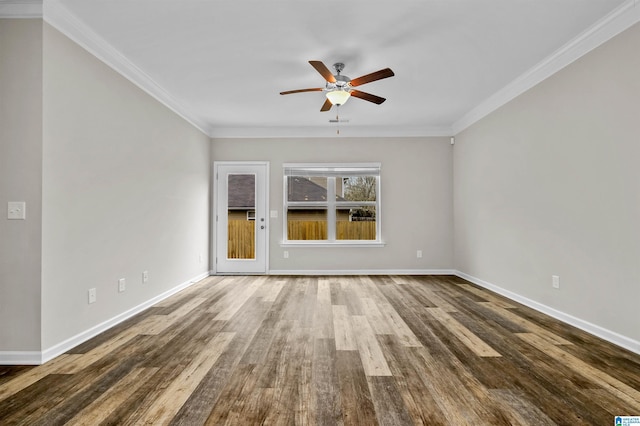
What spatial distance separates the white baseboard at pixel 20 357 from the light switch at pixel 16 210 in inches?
37.9

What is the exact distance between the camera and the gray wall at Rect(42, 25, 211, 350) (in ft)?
8.22

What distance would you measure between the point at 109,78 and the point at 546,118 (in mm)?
4494

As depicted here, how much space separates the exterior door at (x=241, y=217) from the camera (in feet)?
19.5

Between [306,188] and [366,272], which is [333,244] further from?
[306,188]

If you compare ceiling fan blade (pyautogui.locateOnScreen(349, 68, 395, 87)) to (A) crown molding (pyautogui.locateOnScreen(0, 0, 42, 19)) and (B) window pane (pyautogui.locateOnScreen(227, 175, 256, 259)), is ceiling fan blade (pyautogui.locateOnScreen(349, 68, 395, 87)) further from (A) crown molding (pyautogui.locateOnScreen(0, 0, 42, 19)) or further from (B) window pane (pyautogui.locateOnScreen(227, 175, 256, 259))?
(B) window pane (pyautogui.locateOnScreen(227, 175, 256, 259))

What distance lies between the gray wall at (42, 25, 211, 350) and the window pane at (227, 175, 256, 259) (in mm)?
1343

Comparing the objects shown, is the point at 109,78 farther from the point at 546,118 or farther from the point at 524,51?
the point at 546,118

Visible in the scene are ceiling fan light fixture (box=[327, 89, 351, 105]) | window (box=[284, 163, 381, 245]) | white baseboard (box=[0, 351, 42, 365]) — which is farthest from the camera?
window (box=[284, 163, 381, 245])

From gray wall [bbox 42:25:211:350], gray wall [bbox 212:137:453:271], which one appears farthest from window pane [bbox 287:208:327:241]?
gray wall [bbox 42:25:211:350]

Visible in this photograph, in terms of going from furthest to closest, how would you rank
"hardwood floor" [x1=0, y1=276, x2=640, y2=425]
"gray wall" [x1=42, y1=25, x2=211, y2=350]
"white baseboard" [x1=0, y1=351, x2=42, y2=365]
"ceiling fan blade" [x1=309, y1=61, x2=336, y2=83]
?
"ceiling fan blade" [x1=309, y1=61, x2=336, y2=83] < "gray wall" [x1=42, y1=25, x2=211, y2=350] < "white baseboard" [x1=0, y1=351, x2=42, y2=365] < "hardwood floor" [x1=0, y1=276, x2=640, y2=425]

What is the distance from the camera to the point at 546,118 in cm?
355

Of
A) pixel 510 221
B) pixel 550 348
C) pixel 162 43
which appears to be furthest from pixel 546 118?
pixel 162 43

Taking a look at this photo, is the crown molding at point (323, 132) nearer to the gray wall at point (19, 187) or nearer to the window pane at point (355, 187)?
the window pane at point (355, 187)

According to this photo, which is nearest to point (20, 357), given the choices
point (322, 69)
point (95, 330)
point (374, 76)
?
point (95, 330)
